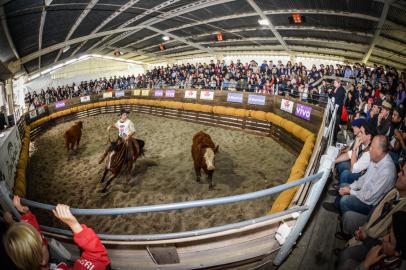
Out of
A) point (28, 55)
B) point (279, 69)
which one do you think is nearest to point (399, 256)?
point (279, 69)

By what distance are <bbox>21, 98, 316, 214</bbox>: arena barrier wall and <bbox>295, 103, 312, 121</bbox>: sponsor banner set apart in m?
0.50

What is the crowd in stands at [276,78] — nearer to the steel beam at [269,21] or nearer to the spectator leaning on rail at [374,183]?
the steel beam at [269,21]

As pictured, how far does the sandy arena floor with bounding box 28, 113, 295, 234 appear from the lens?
6051 millimetres

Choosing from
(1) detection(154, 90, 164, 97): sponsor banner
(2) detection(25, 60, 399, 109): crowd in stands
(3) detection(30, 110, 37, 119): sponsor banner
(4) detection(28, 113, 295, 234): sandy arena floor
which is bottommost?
(4) detection(28, 113, 295, 234): sandy arena floor

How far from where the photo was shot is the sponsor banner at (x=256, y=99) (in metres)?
13.5

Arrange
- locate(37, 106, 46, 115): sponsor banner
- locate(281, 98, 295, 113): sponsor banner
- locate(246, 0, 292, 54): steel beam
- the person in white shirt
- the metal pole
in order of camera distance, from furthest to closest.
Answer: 1. locate(37, 106, 46, 115): sponsor banner
2. locate(246, 0, 292, 54): steel beam
3. locate(281, 98, 295, 113): sponsor banner
4. the person in white shirt
5. the metal pole

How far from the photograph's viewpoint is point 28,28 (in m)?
16.0

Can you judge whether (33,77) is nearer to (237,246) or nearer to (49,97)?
(49,97)

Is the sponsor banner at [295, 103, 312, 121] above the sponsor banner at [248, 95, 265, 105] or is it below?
below

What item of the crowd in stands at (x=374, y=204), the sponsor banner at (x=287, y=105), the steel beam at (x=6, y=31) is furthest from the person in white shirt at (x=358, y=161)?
the steel beam at (x=6, y=31)

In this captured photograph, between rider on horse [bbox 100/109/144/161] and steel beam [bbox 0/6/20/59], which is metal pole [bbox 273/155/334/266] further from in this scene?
steel beam [bbox 0/6/20/59]

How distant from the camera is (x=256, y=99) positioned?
543 inches

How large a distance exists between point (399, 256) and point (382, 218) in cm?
70

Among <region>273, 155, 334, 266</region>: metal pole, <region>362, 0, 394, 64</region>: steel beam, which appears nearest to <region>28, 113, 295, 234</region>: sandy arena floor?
<region>273, 155, 334, 266</region>: metal pole
